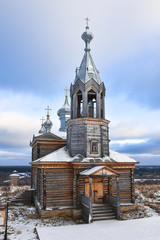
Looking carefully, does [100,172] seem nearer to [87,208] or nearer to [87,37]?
[87,208]

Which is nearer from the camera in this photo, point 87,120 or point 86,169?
point 86,169

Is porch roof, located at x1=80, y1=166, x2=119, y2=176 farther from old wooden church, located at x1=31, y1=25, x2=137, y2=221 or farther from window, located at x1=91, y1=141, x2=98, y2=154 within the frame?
window, located at x1=91, y1=141, x2=98, y2=154

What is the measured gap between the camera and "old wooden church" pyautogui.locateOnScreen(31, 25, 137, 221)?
14977mm

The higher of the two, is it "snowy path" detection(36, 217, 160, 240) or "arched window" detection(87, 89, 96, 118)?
"arched window" detection(87, 89, 96, 118)

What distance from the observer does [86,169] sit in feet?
52.9

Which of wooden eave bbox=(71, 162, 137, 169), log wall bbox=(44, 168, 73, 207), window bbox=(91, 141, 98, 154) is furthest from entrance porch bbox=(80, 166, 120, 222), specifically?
window bbox=(91, 141, 98, 154)

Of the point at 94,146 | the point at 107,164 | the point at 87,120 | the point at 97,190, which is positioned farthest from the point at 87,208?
the point at 87,120

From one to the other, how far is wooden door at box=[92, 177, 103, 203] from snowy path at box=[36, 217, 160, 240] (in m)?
2.65

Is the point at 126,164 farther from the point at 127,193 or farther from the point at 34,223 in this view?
the point at 34,223

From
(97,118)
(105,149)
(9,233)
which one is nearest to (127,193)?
(105,149)

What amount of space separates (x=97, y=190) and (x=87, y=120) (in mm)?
5466

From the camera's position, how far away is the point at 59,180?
15953 millimetres

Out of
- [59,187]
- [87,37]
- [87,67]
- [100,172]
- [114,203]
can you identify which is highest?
[87,37]

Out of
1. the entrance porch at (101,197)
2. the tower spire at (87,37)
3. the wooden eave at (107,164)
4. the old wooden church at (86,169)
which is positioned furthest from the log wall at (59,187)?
the tower spire at (87,37)
